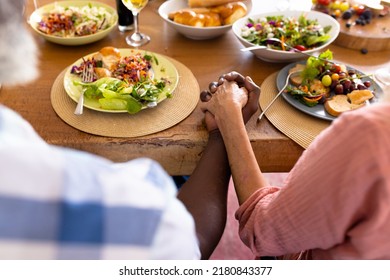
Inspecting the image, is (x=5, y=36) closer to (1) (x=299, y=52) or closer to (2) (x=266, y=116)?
(2) (x=266, y=116)

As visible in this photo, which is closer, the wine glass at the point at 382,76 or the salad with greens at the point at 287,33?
the wine glass at the point at 382,76

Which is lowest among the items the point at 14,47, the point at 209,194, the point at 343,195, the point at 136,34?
the point at 209,194

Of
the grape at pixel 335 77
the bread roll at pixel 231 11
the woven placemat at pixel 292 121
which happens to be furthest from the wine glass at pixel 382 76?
the bread roll at pixel 231 11

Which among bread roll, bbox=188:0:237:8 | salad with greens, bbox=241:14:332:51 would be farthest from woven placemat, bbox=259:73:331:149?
bread roll, bbox=188:0:237:8

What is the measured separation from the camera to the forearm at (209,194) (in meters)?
0.90

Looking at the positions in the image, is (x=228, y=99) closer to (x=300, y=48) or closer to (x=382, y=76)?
(x=300, y=48)

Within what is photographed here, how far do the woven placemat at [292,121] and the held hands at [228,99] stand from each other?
0.15 ft

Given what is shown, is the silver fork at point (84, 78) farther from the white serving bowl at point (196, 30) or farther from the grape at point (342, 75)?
Answer: the grape at point (342, 75)

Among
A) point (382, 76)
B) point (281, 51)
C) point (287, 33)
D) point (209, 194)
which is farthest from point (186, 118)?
point (382, 76)

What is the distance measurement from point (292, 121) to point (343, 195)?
498mm

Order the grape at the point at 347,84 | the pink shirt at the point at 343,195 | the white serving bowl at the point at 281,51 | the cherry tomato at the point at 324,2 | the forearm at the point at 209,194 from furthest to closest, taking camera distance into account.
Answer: the cherry tomato at the point at 324,2
the white serving bowl at the point at 281,51
the grape at the point at 347,84
the forearm at the point at 209,194
the pink shirt at the point at 343,195

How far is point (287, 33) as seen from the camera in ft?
4.30

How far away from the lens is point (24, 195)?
1.27 feet

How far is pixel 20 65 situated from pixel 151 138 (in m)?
0.54
